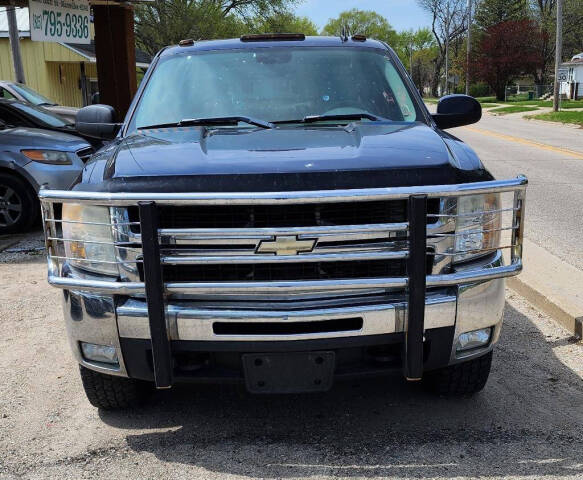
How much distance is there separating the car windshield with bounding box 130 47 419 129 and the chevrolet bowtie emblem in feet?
4.75

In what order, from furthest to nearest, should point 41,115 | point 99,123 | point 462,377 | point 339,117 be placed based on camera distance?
point 41,115
point 99,123
point 339,117
point 462,377

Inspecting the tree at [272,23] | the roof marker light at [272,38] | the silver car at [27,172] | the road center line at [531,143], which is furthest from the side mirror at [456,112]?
the tree at [272,23]

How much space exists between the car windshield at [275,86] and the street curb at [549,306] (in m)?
1.79

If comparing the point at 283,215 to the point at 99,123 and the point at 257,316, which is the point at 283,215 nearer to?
the point at 257,316

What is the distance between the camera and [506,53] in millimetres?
64250

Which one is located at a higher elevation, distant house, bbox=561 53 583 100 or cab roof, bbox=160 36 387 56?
cab roof, bbox=160 36 387 56

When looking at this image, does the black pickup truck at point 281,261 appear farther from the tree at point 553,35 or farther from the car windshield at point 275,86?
the tree at point 553,35

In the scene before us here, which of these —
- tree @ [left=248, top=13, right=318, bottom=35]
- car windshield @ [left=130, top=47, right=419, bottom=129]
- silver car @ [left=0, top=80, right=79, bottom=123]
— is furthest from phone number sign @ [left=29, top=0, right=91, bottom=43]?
tree @ [left=248, top=13, right=318, bottom=35]

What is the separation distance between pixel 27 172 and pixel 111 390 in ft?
19.5

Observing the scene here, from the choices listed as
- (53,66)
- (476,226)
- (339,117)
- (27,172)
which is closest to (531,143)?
(27,172)

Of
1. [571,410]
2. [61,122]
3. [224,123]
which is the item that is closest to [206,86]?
[224,123]

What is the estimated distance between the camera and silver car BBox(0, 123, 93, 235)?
9.02m

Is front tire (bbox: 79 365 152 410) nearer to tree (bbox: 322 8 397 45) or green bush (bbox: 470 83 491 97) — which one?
green bush (bbox: 470 83 491 97)

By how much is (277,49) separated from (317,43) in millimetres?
299
